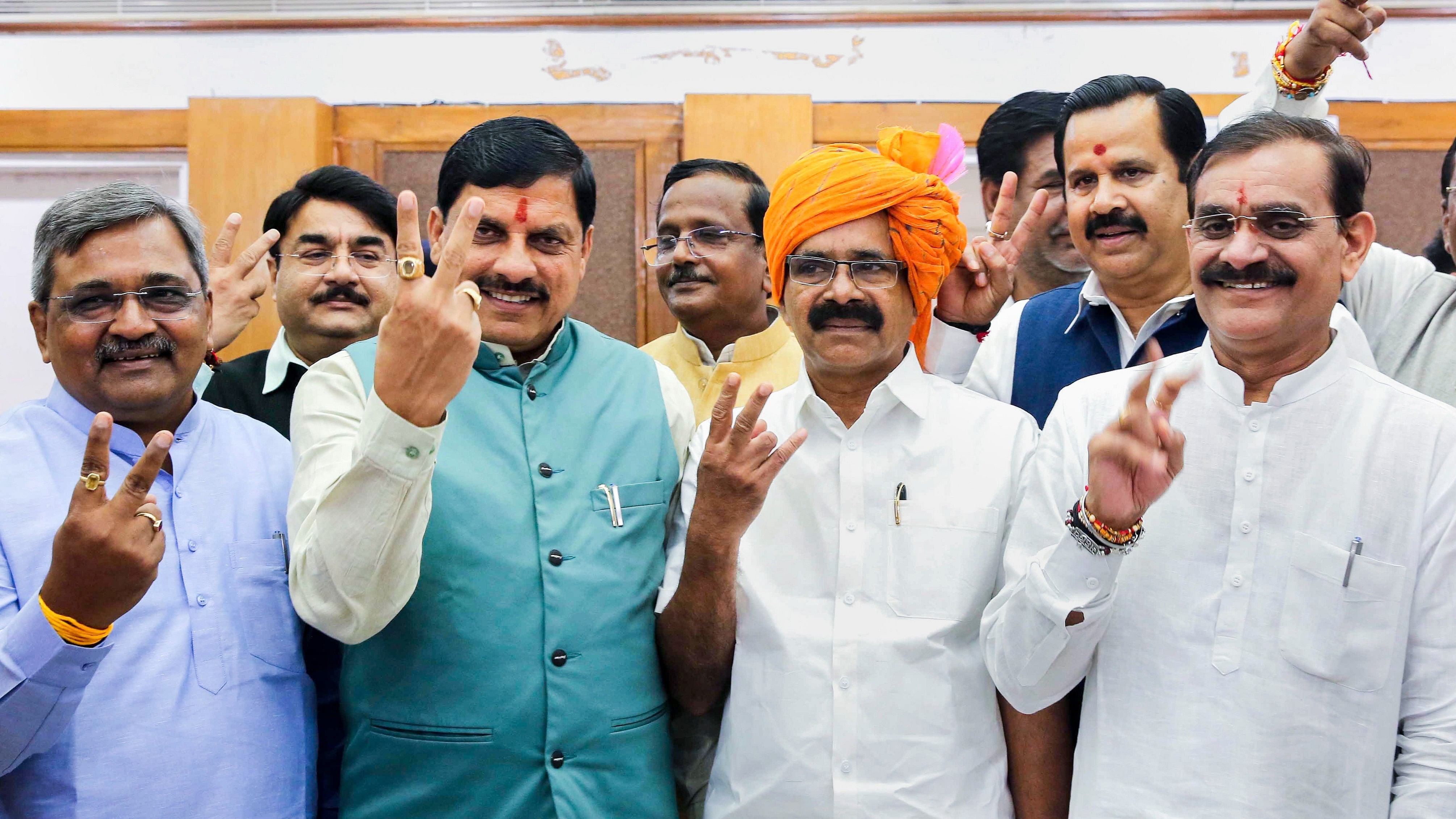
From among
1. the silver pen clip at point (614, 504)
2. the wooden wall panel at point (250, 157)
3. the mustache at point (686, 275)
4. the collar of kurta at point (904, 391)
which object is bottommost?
the silver pen clip at point (614, 504)

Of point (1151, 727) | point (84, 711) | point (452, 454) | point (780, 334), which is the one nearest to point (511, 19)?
point (780, 334)

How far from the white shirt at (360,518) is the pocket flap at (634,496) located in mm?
333

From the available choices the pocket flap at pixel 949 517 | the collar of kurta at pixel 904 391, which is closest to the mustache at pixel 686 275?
the collar of kurta at pixel 904 391

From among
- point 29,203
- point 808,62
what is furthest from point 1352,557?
point 29,203

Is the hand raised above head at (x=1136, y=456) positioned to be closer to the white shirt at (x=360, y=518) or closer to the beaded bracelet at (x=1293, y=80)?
the white shirt at (x=360, y=518)

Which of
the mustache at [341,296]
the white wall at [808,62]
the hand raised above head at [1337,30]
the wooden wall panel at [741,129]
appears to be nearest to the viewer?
the hand raised above head at [1337,30]

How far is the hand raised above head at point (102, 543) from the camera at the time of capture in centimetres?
156

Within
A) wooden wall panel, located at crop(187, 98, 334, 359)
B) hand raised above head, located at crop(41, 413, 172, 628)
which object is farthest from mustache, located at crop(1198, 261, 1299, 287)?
wooden wall panel, located at crop(187, 98, 334, 359)

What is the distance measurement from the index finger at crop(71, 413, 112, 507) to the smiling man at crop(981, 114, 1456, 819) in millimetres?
1350

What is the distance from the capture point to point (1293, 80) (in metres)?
2.34

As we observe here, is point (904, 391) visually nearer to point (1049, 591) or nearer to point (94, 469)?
point (1049, 591)

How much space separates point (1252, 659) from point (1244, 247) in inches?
24.9

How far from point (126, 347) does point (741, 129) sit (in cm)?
254

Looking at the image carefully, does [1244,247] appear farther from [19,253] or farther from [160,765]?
[19,253]
